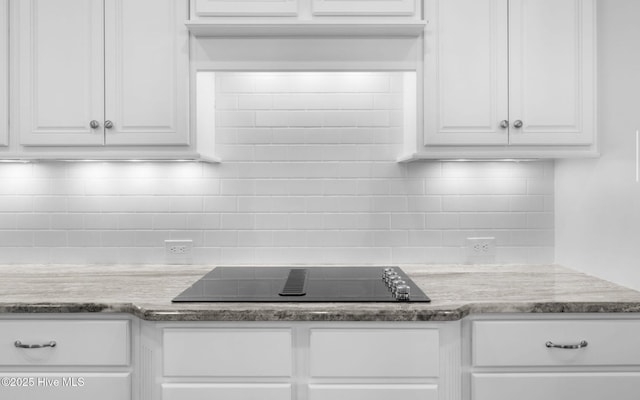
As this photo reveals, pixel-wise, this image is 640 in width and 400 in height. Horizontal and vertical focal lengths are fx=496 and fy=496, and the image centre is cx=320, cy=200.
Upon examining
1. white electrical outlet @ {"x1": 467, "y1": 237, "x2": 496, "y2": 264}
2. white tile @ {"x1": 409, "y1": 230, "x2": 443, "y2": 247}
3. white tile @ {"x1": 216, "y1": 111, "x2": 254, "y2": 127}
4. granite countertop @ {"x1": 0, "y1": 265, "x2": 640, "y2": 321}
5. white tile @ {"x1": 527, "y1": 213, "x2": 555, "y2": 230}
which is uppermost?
white tile @ {"x1": 216, "y1": 111, "x2": 254, "y2": 127}

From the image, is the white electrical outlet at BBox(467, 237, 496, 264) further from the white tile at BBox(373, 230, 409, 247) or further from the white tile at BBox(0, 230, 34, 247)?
the white tile at BBox(0, 230, 34, 247)

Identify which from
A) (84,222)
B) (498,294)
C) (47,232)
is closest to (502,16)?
(498,294)

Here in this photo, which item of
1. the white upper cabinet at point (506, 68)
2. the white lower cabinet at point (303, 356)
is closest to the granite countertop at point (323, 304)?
the white lower cabinet at point (303, 356)

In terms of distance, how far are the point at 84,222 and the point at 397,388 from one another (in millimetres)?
1577

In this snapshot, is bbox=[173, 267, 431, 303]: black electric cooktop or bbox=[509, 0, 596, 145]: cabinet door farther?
bbox=[509, 0, 596, 145]: cabinet door

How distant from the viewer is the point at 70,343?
5.08 ft

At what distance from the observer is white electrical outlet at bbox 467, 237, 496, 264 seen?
88.8 inches

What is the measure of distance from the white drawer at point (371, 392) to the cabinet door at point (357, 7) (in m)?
1.32

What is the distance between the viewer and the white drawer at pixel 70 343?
154 cm

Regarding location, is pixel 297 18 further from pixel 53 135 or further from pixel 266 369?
pixel 266 369

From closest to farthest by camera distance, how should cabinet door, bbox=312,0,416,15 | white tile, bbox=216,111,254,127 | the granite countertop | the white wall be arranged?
the granite countertop → the white wall → cabinet door, bbox=312,0,416,15 → white tile, bbox=216,111,254,127

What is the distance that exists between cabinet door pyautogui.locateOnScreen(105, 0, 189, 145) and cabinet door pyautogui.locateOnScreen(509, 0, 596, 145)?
1.27 metres

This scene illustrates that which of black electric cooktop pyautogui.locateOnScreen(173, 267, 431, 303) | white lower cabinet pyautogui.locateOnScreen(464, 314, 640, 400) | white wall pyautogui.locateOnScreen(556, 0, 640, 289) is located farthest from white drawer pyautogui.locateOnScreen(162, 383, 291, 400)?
white wall pyautogui.locateOnScreen(556, 0, 640, 289)

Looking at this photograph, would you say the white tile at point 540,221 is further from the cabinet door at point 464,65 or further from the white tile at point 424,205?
the cabinet door at point 464,65
